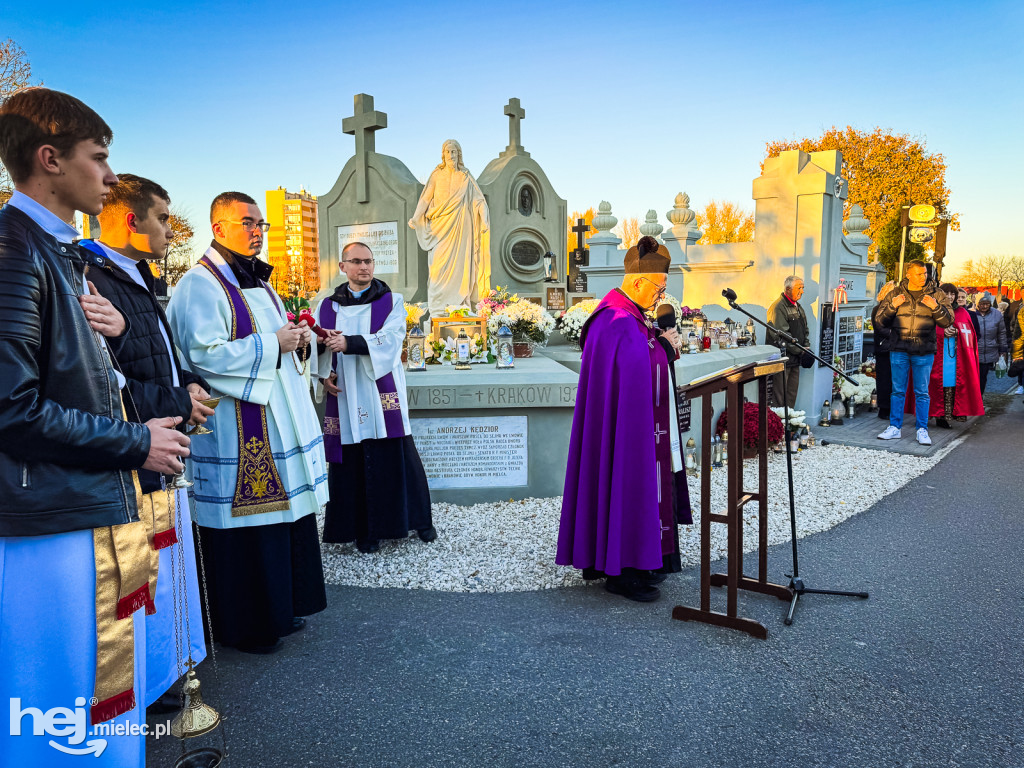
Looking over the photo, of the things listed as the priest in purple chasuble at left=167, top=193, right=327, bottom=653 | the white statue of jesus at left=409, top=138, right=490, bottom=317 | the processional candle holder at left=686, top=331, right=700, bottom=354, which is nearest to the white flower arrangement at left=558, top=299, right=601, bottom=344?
the processional candle holder at left=686, top=331, right=700, bottom=354

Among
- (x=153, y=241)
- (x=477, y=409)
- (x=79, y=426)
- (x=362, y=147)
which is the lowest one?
(x=477, y=409)

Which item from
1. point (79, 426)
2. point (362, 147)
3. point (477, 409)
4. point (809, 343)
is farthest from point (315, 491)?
point (362, 147)

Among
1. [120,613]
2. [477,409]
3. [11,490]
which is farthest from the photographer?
[477,409]

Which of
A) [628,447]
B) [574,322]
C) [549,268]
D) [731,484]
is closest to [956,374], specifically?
[574,322]

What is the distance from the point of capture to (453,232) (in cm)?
1159

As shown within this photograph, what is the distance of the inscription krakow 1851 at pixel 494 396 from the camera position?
6070mm

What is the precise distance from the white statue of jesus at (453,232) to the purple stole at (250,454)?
793cm

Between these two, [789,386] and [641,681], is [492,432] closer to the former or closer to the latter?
[641,681]

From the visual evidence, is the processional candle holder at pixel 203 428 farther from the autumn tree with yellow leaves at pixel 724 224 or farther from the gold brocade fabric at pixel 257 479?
the autumn tree with yellow leaves at pixel 724 224

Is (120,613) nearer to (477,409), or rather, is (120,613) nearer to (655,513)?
(655,513)

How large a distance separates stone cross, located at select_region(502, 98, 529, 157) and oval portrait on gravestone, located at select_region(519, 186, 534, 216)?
0.77 meters

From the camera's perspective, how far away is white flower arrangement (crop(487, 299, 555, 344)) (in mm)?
8156

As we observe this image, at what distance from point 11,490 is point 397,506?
3285 millimetres

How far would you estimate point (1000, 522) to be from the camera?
224 inches
